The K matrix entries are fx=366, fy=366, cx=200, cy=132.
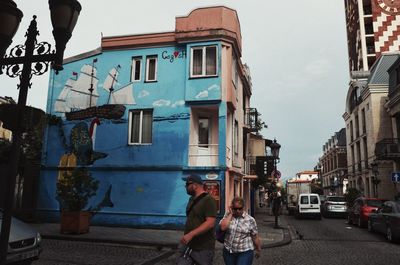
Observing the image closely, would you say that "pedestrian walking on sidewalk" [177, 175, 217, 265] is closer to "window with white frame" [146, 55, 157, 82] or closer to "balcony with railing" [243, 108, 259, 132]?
"window with white frame" [146, 55, 157, 82]

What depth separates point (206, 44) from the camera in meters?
16.4

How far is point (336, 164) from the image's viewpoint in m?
66.6

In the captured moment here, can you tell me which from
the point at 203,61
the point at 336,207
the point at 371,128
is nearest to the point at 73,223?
the point at 203,61

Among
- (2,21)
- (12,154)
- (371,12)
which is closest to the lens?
(12,154)

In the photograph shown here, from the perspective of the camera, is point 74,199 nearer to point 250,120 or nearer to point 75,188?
point 75,188

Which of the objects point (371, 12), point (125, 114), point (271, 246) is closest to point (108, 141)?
point (125, 114)

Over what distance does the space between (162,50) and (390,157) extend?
21593 millimetres

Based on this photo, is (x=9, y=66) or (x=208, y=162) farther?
(x=208, y=162)

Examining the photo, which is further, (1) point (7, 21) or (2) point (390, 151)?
(2) point (390, 151)

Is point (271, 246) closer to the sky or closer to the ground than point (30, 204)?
closer to the ground

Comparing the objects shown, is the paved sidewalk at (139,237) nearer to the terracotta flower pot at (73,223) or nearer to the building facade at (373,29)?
the terracotta flower pot at (73,223)

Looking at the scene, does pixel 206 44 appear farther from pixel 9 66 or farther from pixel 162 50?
pixel 9 66

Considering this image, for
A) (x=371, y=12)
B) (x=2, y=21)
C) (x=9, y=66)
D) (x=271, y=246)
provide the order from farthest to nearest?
(x=371, y=12), (x=271, y=246), (x=9, y=66), (x=2, y=21)

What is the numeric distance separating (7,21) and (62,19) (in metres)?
0.64
